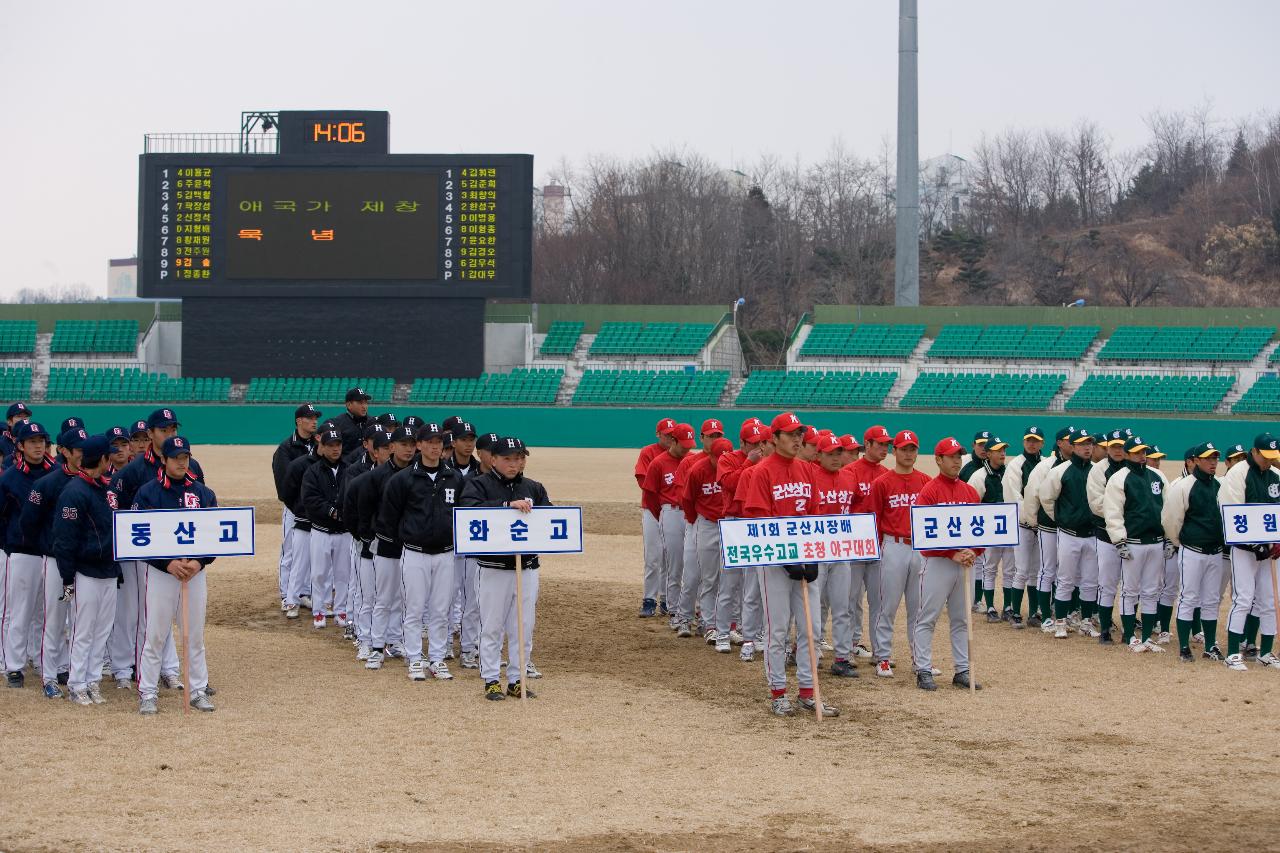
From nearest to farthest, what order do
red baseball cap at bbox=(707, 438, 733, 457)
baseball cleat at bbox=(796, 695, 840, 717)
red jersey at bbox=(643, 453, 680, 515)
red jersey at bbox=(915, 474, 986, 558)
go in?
Answer: baseball cleat at bbox=(796, 695, 840, 717) → red jersey at bbox=(915, 474, 986, 558) → red baseball cap at bbox=(707, 438, 733, 457) → red jersey at bbox=(643, 453, 680, 515)

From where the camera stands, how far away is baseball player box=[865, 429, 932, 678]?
11328 millimetres

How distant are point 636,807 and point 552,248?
64.9 m

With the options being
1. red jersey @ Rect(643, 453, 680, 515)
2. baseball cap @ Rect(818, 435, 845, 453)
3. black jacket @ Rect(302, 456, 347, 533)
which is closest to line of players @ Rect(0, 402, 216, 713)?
black jacket @ Rect(302, 456, 347, 533)

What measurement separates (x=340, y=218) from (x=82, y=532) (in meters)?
26.9

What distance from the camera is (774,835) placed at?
6.91 m

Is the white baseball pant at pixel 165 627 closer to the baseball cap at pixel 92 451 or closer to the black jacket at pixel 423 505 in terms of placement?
the baseball cap at pixel 92 451

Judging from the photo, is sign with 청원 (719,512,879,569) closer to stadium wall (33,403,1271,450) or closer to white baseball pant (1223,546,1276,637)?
white baseball pant (1223,546,1276,637)

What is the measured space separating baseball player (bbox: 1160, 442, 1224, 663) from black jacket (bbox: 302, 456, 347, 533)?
820cm

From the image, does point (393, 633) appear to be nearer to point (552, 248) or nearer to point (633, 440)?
point (633, 440)

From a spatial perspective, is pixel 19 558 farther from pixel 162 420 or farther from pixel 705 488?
pixel 705 488

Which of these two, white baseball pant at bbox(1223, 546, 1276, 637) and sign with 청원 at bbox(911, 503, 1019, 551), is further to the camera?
white baseball pant at bbox(1223, 546, 1276, 637)

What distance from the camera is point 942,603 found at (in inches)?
429

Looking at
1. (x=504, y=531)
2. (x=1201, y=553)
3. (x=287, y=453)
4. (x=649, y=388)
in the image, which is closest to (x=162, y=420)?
(x=504, y=531)

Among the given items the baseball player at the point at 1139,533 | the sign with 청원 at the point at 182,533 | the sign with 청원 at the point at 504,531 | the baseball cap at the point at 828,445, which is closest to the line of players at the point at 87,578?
the sign with 청원 at the point at 182,533
